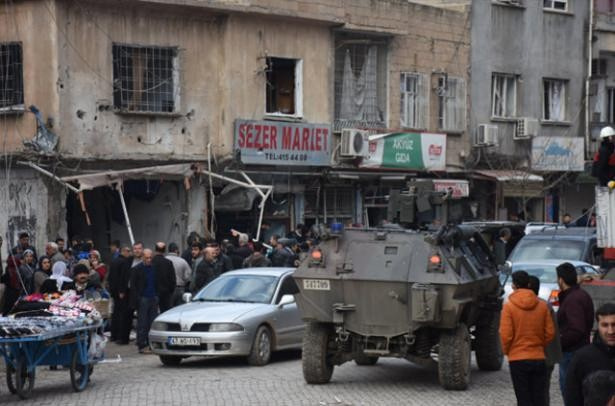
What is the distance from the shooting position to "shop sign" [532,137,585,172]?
3662cm

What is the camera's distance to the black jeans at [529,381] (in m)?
11.4

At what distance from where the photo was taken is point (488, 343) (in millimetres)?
17516

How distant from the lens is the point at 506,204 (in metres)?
36.7

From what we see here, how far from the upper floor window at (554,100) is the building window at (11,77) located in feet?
57.6

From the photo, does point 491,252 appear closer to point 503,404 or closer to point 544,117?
point 503,404

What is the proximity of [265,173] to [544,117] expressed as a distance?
1180cm

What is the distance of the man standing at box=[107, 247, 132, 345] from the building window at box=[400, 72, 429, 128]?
13.3m

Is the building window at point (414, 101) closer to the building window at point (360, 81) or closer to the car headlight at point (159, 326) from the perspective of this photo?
the building window at point (360, 81)

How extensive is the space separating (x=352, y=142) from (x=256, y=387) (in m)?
15.1

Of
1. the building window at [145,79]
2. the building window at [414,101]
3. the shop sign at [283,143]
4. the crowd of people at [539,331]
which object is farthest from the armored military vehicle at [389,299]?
the building window at [414,101]

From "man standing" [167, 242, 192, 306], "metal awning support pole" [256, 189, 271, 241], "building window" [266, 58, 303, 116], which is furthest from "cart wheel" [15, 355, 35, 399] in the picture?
"building window" [266, 58, 303, 116]

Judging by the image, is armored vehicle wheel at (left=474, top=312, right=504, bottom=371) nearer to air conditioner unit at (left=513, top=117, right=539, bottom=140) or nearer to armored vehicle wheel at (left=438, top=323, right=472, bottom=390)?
armored vehicle wheel at (left=438, top=323, right=472, bottom=390)

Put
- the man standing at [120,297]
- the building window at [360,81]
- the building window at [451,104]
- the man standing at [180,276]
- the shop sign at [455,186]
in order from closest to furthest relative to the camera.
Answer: the man standing at [120,297] < the man standing at [180,276] < the building window at [360,81] < the shop sign at [455,186] < the building window at [451,104]

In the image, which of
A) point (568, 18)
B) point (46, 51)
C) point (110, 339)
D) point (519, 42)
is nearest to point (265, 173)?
point (46, 51)
